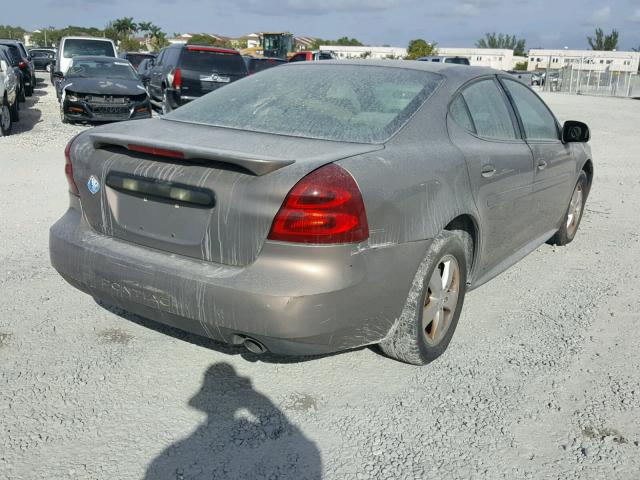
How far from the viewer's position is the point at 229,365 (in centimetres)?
345

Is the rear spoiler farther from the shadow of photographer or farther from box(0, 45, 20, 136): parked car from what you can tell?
box(0, 45, 20, 136): parked car

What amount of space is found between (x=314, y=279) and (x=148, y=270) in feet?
2.59

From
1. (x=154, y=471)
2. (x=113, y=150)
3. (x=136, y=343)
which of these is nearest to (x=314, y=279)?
(x=154, y=471)

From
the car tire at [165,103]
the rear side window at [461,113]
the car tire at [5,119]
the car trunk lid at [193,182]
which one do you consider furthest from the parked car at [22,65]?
the rear side window at [461,113]

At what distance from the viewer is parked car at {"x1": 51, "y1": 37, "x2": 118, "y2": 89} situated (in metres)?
18.8

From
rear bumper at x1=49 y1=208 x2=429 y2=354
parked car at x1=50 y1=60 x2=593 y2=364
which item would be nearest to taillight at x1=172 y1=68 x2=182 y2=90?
parked car at x1=50 y1=60 x2=593 y2=364

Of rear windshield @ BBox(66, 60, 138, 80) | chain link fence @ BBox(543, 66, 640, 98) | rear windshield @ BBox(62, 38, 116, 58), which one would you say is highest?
rear windshield @ BBox(62, 38, 116, 58)

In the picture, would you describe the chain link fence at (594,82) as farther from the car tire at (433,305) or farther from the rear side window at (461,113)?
the car tire at (433,305)

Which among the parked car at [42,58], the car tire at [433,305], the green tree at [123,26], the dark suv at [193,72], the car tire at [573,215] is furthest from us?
the green tree at [123,26]

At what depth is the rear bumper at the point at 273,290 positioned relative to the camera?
269 centimetres

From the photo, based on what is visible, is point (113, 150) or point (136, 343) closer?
point (113, 150)

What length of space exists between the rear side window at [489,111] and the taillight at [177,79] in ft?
38.0

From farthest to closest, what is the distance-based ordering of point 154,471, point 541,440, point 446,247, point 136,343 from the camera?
point 136,343
point 446,247
point 541,440
point 154,471

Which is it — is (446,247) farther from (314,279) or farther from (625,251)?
(625,251)
